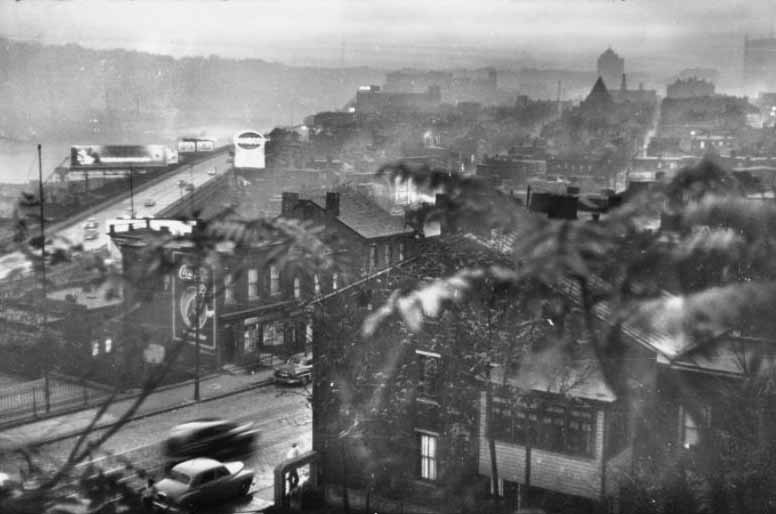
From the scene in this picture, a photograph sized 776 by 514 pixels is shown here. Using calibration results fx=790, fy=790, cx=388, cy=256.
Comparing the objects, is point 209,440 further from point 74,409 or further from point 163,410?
point 74,409

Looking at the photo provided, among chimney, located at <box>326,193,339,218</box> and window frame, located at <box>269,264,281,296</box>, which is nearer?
window frame, located at <box>269,264,281,296</box>

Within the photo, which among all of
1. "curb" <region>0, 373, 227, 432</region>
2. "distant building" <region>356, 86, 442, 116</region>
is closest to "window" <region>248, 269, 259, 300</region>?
"curb" <region>0, 373, 227, 432</region>

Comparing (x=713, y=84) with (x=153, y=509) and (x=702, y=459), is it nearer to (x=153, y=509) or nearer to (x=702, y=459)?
(x=702, y=459)

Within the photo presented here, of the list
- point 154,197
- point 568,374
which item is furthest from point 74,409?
point 568,374

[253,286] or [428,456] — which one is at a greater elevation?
[253,286]

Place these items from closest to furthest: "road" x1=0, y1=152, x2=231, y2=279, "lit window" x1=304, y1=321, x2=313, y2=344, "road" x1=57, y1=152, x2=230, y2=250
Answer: "lit window" x1=304, y1=321, x2=313, y2=344
"road" x1=0, y1=152, x2=231, y2=279
"road" x1=57, y1=152, x2=230, y2=250

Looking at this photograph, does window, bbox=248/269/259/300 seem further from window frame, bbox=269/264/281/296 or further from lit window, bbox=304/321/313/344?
lit window, bbox=304/321/313/344
